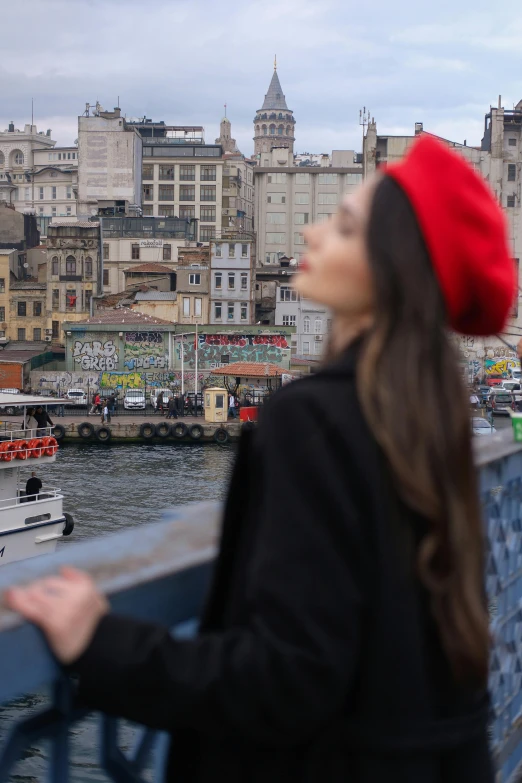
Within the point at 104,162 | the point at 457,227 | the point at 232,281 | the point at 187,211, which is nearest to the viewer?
the point at 457,227

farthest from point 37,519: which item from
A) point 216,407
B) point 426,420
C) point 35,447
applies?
point 216,407

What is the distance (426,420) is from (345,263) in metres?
0.27

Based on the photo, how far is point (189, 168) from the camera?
280 ft

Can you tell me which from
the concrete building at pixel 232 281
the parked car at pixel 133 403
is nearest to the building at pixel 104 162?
the concrete building at pixel 232 281

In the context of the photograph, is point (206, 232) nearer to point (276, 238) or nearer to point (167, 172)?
point (167, 172)

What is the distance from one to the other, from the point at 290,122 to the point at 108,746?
186 metres

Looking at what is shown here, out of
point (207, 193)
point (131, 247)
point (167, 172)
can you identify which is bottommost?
point (131, 247)

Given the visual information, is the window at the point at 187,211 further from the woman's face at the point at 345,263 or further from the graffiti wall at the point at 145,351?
the woman's face at the point at 345,263

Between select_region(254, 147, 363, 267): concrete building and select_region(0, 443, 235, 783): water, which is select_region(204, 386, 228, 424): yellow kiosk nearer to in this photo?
select_region(0, 443, 235, 783): water

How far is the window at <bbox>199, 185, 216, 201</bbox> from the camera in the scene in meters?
85.3

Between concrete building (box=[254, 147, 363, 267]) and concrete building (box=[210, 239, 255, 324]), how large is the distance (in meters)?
19.2

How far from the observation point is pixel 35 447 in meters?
20.1

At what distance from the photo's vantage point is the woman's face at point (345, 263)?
1482mm

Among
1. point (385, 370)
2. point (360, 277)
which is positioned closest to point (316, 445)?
point (385, 370)
